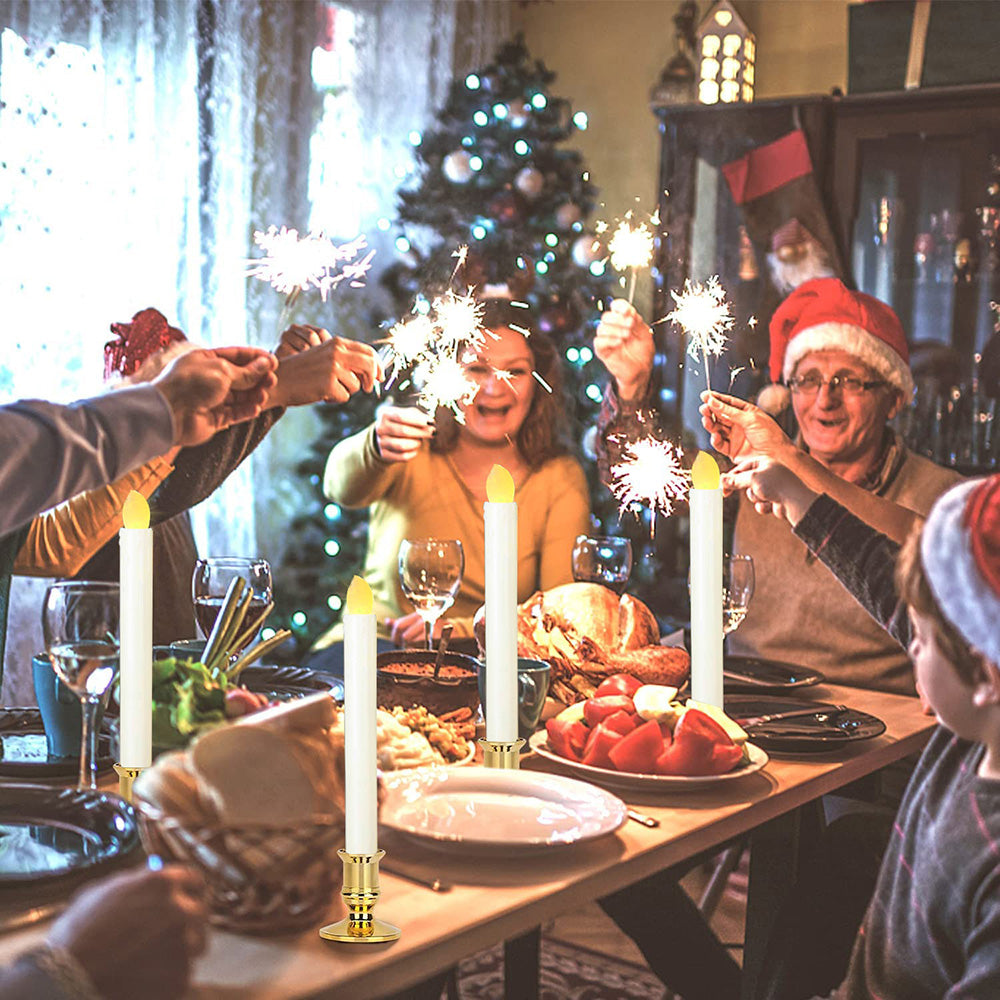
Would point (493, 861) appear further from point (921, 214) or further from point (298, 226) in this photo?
point (298, 226)

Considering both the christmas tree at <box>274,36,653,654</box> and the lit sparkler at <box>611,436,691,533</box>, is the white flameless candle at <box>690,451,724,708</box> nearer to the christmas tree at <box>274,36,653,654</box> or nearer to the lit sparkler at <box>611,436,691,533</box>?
the lit sparkler at <box>611,436,691,533</box>

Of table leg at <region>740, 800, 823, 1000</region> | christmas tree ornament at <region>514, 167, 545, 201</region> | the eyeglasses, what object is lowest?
table leg at <region>740, 800, 823, 1000</region>

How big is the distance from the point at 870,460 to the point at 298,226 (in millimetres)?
2187

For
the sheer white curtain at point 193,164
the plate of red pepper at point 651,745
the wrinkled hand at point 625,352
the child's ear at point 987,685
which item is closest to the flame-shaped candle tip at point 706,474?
the plate of red pepper at point 651,745

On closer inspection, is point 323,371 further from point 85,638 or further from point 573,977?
point 573,977

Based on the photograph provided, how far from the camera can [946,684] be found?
3.42 ft

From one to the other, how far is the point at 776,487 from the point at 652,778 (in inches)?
18.8

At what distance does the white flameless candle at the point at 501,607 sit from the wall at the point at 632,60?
312cm

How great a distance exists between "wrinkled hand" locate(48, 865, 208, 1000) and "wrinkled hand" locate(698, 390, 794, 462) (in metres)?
1.39

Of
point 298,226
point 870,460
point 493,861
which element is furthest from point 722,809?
point 298,226

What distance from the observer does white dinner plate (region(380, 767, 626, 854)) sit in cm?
111

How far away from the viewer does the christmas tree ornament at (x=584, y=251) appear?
3898 mm

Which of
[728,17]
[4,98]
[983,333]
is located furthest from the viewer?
[728,17]

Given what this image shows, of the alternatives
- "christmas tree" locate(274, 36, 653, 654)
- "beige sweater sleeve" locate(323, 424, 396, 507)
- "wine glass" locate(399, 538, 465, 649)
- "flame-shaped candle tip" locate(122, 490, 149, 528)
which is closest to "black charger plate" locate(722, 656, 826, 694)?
"wine glass" locate(399, 538, 465, 649)
